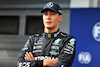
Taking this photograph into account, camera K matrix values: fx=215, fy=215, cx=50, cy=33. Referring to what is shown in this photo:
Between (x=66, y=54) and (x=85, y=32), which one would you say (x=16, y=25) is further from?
(x=66, y=54)

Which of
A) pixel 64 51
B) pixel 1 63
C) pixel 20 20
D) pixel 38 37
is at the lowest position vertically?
pixel 1 63

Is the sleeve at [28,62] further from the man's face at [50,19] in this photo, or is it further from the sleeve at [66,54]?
the man's face at [50,19]

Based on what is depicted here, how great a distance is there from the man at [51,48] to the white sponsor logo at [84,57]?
2078 mm

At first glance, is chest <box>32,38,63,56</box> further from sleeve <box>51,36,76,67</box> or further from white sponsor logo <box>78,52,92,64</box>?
white sponsor logo <box>78,52,92,64</box>

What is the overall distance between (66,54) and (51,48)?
7.2 inches

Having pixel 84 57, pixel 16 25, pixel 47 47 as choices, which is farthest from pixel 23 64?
pixel 16 25

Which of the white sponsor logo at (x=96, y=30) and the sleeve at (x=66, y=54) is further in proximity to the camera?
the white sponsor logo at (x=96, y=30)

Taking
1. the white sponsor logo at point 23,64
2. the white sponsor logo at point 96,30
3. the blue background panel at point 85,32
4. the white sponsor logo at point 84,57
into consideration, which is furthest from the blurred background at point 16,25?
the white sponsor logo at point 23,64

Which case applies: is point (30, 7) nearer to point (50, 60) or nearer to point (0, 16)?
point (0, 16)

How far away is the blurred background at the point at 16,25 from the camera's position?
5.71 metres

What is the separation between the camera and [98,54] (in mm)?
4438

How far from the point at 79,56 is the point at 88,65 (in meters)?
0.26

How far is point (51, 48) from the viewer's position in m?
2.45

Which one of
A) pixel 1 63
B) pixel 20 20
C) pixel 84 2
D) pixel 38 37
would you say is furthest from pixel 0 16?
pixel 38 37
